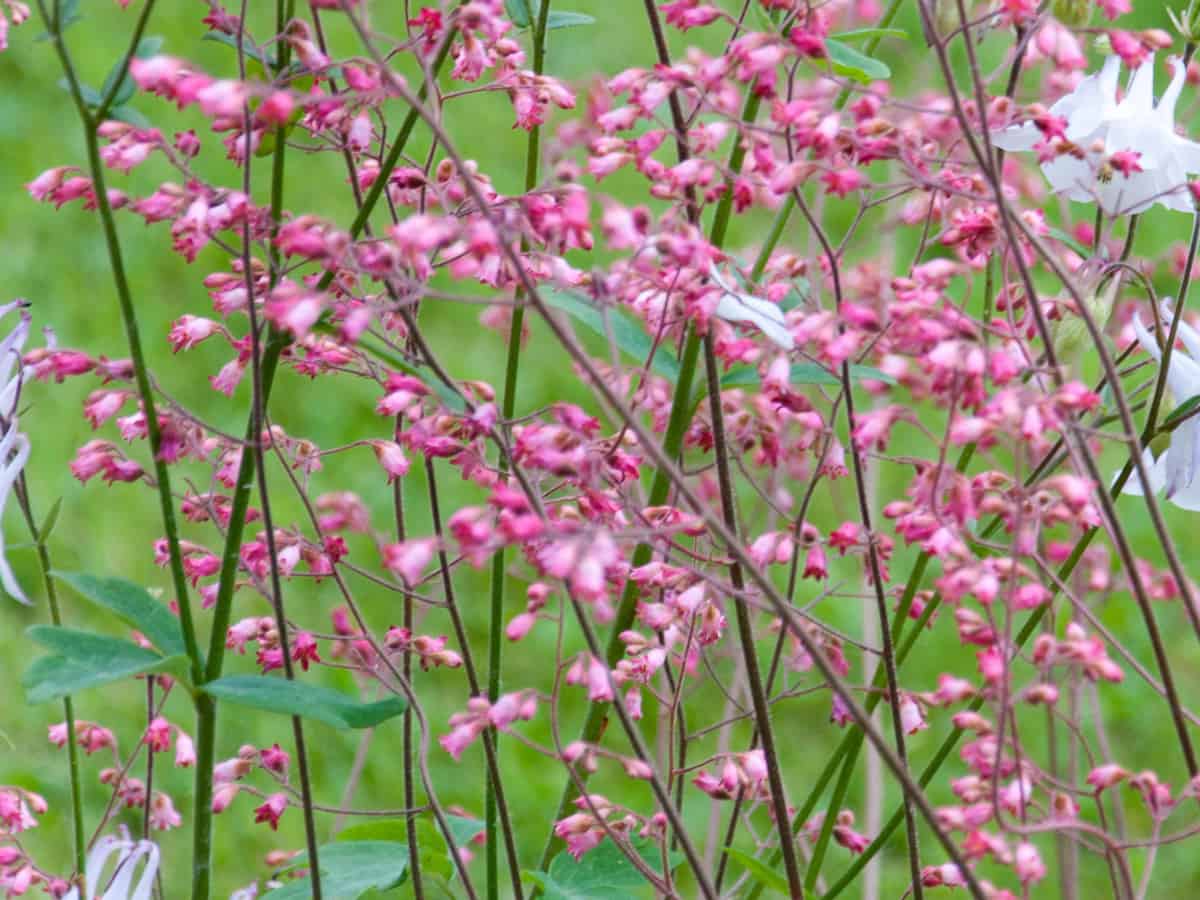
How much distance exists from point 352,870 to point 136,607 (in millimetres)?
289

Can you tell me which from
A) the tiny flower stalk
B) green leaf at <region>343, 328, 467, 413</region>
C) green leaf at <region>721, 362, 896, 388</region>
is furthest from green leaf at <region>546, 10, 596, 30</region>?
green leaf at <region>343, 328, 467, 413</region>

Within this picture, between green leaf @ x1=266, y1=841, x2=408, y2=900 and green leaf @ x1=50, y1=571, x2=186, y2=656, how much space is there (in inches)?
7.7

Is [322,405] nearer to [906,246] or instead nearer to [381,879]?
[906,246]

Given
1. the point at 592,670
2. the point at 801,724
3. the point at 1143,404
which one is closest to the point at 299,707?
the point at 592,670

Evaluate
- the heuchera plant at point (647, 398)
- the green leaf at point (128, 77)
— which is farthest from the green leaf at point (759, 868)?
the green leaf at point (128, 77)

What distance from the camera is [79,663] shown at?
101cm

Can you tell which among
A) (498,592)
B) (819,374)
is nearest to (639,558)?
(498,592)

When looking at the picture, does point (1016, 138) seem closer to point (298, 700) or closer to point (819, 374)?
point (819, 374)

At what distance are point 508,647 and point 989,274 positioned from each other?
153 centimetres

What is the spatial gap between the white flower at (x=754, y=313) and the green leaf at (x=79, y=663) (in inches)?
16.2

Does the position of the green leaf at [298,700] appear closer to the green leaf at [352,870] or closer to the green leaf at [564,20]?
the green leaf at [352,870]

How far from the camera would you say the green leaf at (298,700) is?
100 cm

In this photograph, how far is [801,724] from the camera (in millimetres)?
2670

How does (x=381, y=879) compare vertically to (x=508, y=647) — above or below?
above
